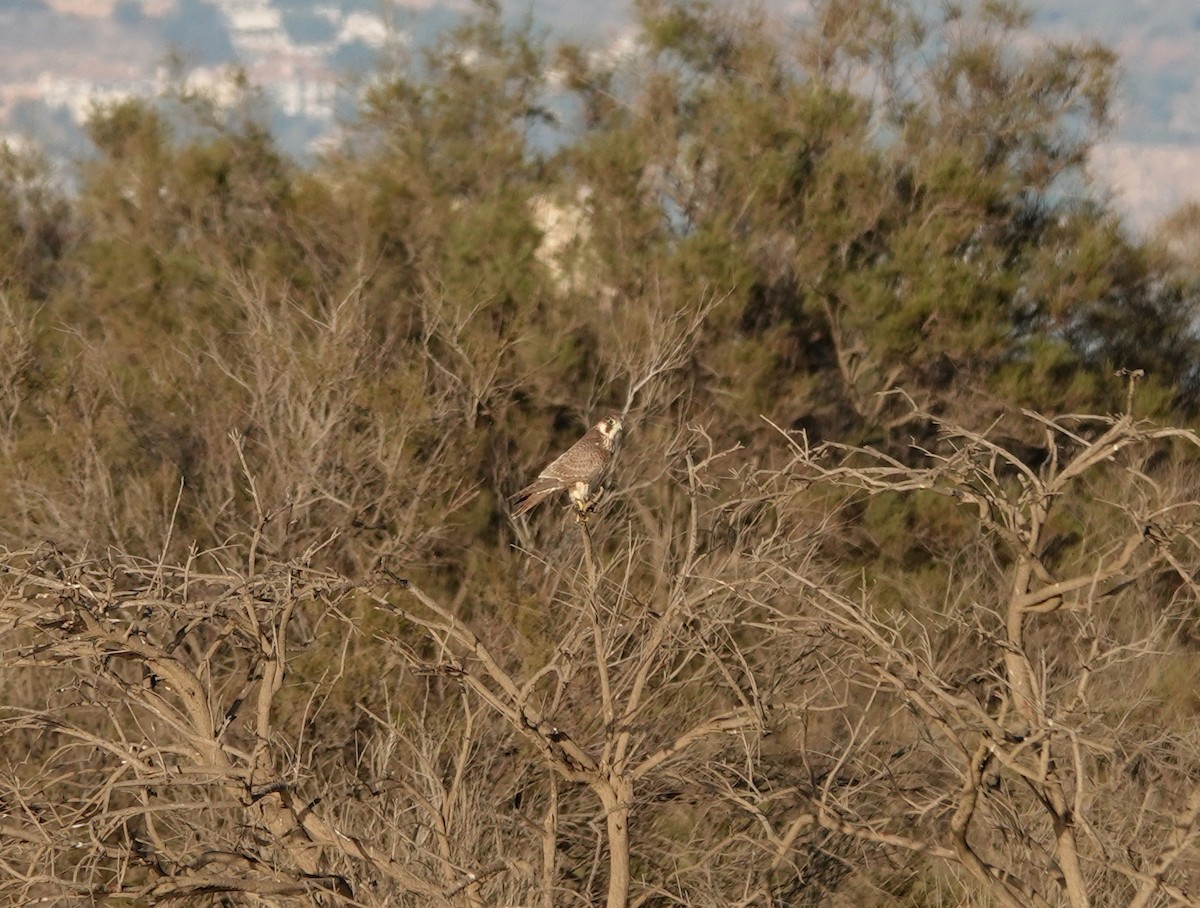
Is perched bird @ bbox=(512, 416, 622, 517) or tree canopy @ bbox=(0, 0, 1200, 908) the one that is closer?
tree canopy @ bbox=(0, 0, 1200, 908)

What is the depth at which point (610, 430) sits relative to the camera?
23.6 feet

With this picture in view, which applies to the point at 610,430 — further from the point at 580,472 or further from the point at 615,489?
the point at 615,489

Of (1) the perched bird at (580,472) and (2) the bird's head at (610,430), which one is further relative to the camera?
(2) the bird's head at (610,430)

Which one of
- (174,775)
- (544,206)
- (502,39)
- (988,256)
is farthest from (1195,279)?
(174,775)

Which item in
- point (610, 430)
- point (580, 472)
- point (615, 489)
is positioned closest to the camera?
point (580, 472)

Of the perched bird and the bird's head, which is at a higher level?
the bird's head

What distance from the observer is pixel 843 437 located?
17781 millimetres

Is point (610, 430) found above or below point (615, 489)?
above

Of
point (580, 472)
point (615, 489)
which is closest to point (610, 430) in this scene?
point (580, 472)

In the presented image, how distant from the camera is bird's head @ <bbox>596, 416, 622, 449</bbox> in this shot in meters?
7.09

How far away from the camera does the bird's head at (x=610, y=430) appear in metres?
7.09

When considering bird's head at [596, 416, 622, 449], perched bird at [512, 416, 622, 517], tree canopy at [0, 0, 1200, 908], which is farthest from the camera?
bird's head at [596, 416, 622, 449]

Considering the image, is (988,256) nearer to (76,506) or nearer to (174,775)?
(76,506)

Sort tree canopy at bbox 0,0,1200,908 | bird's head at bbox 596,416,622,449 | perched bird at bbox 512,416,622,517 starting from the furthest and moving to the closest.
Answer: bird's head at bbox 596,416,622,449 < perched bird at bbox 512,416,622,517 < tree canopy at bbox 0,0,1200,908
